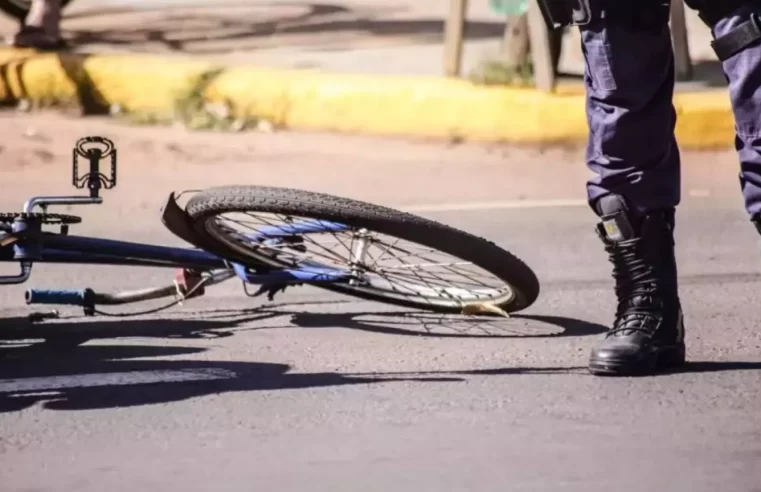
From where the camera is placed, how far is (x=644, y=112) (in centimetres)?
353

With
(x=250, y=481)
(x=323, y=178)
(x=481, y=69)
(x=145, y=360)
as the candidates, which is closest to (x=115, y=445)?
(x=250, y=481)

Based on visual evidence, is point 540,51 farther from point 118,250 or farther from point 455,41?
point 118,250

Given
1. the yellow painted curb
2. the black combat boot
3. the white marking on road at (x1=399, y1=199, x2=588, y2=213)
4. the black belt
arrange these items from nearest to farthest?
the black belt → the black combat boot → the white marking on road at (x1=399, y1=199, x2=588, y2=213) → the yellow painted curb

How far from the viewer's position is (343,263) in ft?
13.4

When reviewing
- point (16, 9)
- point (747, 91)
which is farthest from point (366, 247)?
point (16, 9)

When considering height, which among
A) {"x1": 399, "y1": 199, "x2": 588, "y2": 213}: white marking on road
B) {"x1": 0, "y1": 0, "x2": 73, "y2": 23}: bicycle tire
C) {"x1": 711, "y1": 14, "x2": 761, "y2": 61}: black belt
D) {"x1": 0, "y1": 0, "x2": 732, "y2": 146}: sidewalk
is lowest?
{"x1": 399, "y1": 199, "x2": 588, "y2": 213}: white marking on road

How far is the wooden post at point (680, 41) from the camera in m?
8.38

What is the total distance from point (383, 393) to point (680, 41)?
552 cm

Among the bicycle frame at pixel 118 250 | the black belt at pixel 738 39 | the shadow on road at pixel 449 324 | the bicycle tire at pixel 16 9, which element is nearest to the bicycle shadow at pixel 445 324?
the shadow on road at pixel 449 324

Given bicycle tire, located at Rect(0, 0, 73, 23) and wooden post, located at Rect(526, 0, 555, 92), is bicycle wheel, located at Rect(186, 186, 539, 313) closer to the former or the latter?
wooden post, located at Rect(526, 0, 555, 92)

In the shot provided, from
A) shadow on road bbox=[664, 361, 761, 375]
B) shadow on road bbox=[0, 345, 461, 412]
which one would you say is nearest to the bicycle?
shadow on road bbox=[0, 345, 461, 412]

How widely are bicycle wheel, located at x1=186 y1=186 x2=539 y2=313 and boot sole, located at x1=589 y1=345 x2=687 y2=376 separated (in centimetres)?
47

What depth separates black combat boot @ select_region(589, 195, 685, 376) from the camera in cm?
360

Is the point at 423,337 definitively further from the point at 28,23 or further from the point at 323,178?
the point at 28,23
